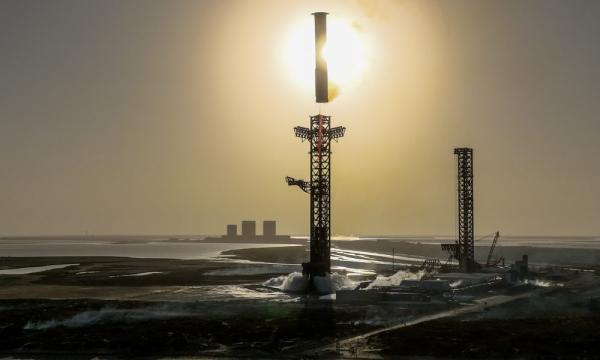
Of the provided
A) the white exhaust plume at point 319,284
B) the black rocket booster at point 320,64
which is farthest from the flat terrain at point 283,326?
the black rocket booster at point 320,64

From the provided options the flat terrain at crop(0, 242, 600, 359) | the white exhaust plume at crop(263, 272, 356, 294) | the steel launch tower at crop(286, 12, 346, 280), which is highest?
the steel launch tower at crop(286, 12, 346, 280)

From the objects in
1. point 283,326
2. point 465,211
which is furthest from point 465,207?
point 283,326

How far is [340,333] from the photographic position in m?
52.4

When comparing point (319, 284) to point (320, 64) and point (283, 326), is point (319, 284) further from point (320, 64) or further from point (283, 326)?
→ point (283, 326)

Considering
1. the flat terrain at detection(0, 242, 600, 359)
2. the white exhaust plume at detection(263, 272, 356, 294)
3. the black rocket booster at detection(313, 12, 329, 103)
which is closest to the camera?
the flat terrain at detection(0, 242, 600, 359)

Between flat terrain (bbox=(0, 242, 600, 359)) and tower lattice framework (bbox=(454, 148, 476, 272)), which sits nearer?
flat terrain (bbox=(0, 242, 600, 359))

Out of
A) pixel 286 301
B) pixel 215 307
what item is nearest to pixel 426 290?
pixel 286 301

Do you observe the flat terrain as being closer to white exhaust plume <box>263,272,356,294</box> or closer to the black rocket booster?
white exhaust plume <box>263,272,356,294</box>

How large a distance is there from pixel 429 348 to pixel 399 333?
544cm

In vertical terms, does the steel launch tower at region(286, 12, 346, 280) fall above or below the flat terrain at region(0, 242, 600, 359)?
above

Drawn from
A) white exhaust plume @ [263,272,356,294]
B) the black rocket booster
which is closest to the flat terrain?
white exhaust plume @ [263,272,356,294]

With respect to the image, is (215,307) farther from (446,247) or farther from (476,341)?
(446,247)

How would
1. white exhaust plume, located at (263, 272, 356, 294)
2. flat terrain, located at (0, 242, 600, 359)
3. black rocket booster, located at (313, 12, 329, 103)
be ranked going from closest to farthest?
1. flat terrain, located at (0, 242, 600, 359)
2. white exhaust plume, located at (263, 272, 356, 294)
3. black rocket booster, located at (313, 12, 329, 103)

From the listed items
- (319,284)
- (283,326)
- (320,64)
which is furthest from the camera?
(320,64)
